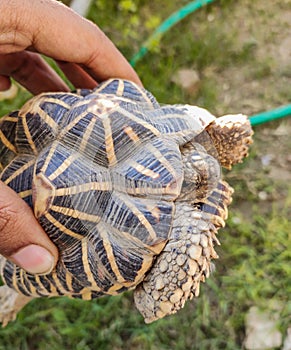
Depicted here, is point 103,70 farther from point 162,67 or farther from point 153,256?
point 162,67

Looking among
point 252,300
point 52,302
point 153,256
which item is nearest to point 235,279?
point 252,300

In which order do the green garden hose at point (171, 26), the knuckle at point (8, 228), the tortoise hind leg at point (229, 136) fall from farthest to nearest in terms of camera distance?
the green garden hose at point (171, 26), the tortoise hind leg at point (229, 136), the knuckle at point (8, 228)

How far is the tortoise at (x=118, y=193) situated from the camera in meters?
1.33

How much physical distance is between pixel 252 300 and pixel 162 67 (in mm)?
1356

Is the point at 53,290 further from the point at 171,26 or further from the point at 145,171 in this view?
the point at 171,26

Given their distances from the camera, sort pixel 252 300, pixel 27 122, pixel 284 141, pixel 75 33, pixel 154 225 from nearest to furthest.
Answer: pixel 154 225 → pixel 27 122 → pixel 75 33 → pixel 252 300 → pixel 284 141

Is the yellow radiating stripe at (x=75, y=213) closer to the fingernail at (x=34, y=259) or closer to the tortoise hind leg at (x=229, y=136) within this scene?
the fingernail at (x=34, y=259)

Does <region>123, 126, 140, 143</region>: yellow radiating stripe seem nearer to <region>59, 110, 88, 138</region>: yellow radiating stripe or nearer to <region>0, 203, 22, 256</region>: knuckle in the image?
<region>59, 110, 88, 138</region>: yellow radiating stripe

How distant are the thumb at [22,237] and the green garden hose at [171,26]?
5.21ft

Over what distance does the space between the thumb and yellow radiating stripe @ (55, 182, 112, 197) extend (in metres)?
0.10

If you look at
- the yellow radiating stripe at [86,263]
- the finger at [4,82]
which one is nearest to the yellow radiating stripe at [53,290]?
the yellow radiating stripe at [86,263]

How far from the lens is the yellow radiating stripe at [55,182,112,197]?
1325mm

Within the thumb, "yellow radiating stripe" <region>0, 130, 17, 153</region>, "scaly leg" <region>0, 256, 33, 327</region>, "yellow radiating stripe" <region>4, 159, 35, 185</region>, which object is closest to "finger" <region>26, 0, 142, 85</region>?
"yellow radiating stripe" <region>0, 130, 17, 153</region>

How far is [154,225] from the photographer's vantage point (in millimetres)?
1321
